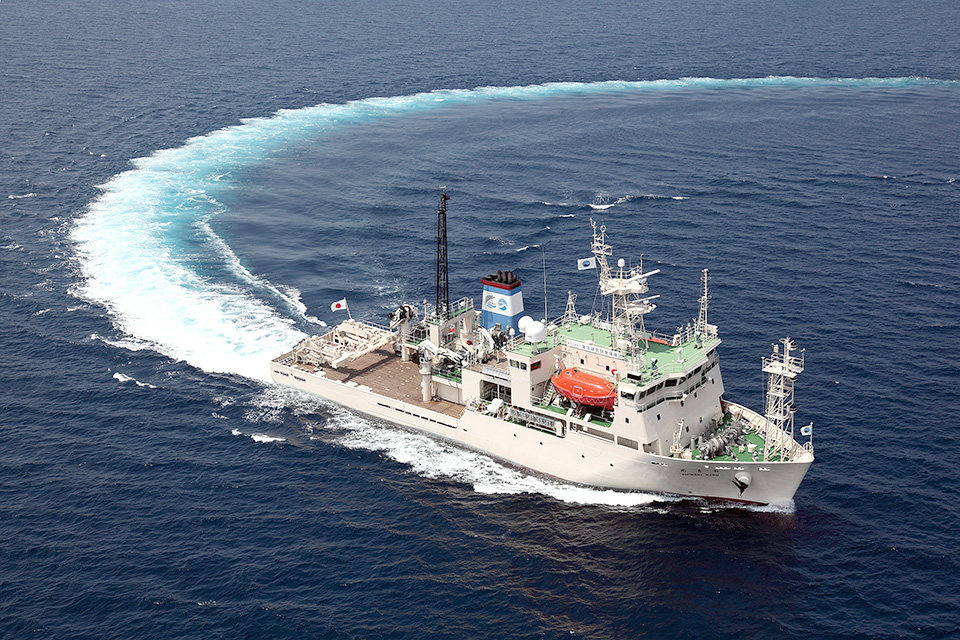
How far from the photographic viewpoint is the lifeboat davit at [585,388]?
64.9 m

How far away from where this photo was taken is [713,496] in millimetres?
64125

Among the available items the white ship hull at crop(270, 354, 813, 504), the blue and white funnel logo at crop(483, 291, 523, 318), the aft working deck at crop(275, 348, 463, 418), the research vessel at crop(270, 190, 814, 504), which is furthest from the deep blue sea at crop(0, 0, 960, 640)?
the blue and white funnel logo at crop(483, 291, 523, 318)

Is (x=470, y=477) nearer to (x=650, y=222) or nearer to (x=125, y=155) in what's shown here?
(x=650, y=222)

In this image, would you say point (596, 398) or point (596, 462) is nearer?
point (596, 398)

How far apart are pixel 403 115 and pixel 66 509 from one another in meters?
112

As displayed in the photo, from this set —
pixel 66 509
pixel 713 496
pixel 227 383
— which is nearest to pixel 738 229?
pixel 713 496

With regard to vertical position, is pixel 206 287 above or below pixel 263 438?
above

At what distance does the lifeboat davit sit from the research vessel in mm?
93

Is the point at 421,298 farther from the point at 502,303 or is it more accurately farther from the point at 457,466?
the point at 457,466

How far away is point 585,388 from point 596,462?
5.50 meters

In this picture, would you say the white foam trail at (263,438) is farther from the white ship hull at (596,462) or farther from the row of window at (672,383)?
the row of window at (672,383)


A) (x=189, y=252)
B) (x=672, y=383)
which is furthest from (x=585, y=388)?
(x=189, y=252)

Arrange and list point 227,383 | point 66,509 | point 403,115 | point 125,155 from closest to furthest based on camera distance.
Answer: point 66,509 < point 227,383 < point 125,155 < point 403,115

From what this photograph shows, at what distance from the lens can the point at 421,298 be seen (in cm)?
9412
